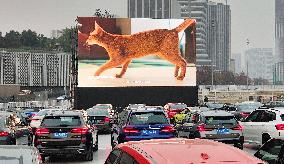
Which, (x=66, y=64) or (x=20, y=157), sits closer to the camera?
(x=20, y=157)

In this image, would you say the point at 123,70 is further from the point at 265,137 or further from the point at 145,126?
the point at 145,126

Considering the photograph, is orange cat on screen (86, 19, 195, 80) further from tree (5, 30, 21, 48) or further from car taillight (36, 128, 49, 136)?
tree (5, 30, 21, 48)

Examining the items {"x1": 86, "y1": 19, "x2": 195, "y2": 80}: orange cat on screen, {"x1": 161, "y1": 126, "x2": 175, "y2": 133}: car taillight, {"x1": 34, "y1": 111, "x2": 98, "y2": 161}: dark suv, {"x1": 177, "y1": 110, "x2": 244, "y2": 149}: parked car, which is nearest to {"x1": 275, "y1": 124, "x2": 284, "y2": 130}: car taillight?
{"x1": 177, "y1": 110, "x2": 244, "y2": 149}: parked car

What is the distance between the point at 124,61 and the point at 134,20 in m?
4.27

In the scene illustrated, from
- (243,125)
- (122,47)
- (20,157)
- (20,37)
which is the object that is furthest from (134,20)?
(20,37)

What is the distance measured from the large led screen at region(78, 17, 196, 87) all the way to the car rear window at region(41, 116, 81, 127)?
4425 cm

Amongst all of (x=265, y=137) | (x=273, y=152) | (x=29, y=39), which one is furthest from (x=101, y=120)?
(x=29, y=39)

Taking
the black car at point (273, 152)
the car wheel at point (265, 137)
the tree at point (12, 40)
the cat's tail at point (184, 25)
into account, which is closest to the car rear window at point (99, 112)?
the car wheel at point (265, 137)

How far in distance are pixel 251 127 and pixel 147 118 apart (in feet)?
14.7

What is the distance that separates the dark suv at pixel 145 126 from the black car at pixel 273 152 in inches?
290

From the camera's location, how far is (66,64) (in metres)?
166

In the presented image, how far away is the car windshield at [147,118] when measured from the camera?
17422 mm

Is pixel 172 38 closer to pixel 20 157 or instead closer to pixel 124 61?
pixel 124 61

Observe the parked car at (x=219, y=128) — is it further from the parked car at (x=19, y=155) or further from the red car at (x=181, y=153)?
the red car at (x=181, y=153)
